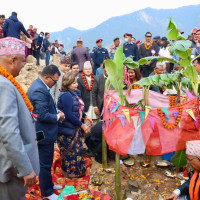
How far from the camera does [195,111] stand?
2.76 meters

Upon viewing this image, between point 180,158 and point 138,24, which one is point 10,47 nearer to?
point 180,158

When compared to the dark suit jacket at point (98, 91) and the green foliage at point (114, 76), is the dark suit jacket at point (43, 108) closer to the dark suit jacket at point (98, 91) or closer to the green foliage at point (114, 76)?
the green foliage at point (114, 76)

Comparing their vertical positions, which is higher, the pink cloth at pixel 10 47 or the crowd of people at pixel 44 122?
the pink cloth at pixel 10 47

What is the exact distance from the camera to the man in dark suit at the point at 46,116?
2.88 meters

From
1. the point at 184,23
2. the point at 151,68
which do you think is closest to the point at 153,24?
the point at 184,23

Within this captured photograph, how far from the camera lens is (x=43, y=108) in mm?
2877

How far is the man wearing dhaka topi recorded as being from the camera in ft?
5.32

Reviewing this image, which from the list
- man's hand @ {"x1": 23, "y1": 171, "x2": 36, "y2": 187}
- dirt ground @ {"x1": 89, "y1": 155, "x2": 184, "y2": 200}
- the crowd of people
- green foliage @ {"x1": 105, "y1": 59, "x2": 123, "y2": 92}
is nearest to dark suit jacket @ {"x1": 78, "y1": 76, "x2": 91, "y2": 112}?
the crowd of people

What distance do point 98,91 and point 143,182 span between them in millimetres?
2172

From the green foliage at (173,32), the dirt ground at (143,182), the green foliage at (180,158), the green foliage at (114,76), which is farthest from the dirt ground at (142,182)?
the green foliage at (173,32)

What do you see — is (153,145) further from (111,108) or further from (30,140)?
(30,140)

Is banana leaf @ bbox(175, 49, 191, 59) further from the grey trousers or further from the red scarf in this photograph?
the grey trousers

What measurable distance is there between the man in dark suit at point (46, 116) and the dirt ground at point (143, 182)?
0.82m

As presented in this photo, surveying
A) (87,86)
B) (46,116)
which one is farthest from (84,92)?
(46,116)
